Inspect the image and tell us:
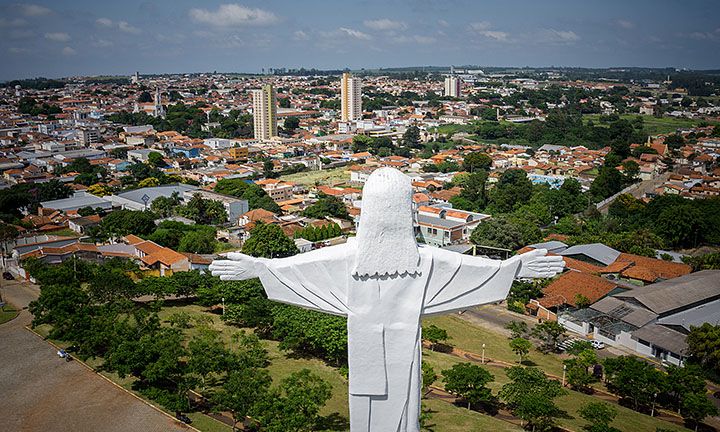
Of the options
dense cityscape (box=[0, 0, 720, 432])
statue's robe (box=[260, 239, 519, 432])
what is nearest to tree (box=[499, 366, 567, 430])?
dense cityscape (box=[0, 0, 720, 432])

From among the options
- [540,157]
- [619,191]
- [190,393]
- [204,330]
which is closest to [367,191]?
[190,393]

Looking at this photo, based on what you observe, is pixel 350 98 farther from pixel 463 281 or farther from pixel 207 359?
pixel 463 281

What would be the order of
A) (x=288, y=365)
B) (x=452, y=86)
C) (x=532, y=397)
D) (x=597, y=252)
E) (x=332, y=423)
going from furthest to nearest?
(x=452, y=86)
(x=597, y=252)
(x=288, y=365)
(x=332, y=423)
(x=532, y=397)

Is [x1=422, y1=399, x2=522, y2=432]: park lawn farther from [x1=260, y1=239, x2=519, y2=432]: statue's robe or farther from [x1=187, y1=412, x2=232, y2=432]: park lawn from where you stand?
[x1=260, y1=239, x2=519, y2=432]: statue's robe

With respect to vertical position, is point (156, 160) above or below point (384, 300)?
below

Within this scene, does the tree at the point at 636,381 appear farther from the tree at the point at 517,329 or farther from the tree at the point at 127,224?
the tree at the point at 127,224

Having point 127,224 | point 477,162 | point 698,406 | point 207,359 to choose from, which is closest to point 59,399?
point 207,359

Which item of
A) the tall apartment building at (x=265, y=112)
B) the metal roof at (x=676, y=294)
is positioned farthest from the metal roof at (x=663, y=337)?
the tall apartment building at (x=265, y=112)
